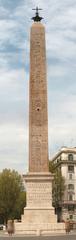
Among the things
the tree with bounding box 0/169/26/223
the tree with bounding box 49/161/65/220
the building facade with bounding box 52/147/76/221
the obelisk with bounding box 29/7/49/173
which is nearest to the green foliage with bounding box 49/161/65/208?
the tree with bounding box 49/161/65/220

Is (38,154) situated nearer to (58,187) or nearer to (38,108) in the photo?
(38,108)

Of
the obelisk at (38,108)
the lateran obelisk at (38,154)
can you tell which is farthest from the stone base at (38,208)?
the obelisk at (38,108)

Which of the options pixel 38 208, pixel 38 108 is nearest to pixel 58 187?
pixel 38 108

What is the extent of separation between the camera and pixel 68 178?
87.9 m

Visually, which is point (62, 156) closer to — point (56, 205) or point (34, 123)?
point (56, 205)

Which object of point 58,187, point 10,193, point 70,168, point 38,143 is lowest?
point 10,193

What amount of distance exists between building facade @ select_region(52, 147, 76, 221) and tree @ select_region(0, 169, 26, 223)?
15.9 m

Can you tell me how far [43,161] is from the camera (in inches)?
1510

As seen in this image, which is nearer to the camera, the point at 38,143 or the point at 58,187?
the point at 38,143

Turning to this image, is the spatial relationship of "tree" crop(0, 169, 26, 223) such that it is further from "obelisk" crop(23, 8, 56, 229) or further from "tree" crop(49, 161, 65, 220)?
"obelisk" crop(23, 8, 56, 229)

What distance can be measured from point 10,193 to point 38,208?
31713mm

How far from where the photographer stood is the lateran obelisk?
122 ft

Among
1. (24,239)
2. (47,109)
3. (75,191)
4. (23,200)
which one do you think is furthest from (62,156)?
(24,239)

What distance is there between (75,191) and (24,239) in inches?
2335
